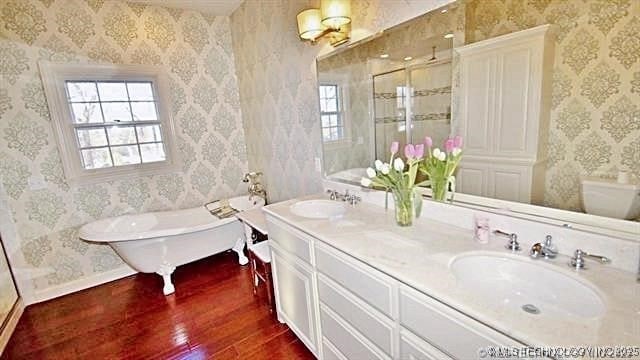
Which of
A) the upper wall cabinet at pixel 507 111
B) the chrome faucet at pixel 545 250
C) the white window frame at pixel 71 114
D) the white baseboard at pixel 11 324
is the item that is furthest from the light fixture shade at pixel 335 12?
the white baseboard at pixel 11 324

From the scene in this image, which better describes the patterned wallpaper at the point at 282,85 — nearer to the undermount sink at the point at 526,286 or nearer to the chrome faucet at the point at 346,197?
the chrome faucet at the point at 346,197

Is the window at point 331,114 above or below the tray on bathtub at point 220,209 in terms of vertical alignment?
above

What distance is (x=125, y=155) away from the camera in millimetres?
2867

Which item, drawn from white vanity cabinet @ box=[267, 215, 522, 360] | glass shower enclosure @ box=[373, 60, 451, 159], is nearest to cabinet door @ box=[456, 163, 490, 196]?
glass shower enclosure @ box=[373, 60, 451, 159]

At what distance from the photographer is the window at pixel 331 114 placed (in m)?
2.15

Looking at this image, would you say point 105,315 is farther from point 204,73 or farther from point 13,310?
point 204,73

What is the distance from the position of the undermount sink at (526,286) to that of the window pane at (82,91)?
10.5ft

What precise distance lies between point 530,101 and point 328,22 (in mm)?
1215

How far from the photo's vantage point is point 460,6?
1347 mm

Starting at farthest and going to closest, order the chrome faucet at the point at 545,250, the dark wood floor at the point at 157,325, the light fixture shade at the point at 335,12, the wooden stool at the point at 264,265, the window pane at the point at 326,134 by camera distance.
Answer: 1. the window pane at the point at 326,134
2. the wooden stool at the point at 264,265
3. the dark wood floor at the point at 157,325
4. the light fixture shade at the point at 335,12
5. the chrome faucet at the point at 545,250

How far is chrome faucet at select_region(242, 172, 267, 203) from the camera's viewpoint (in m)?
3.23

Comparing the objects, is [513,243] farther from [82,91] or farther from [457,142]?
[82,91]

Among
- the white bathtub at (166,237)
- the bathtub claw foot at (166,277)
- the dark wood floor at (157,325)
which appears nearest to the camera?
the dark wood floor at (157,325)

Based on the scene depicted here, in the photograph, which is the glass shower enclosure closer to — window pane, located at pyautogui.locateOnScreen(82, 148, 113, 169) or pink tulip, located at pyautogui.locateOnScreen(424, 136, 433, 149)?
pink tulip, located at pyautogui.locateOnScreen(424, 136, 433, 149)
